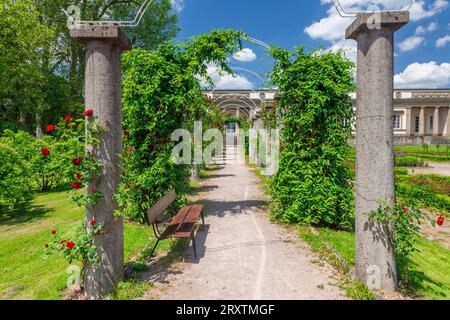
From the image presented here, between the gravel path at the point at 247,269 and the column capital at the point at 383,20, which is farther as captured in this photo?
the gravel path at the point at 247,269

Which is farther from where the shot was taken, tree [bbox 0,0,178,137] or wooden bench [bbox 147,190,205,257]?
tree [bbox 0,0,178,137]

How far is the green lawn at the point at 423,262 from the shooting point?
346 cm

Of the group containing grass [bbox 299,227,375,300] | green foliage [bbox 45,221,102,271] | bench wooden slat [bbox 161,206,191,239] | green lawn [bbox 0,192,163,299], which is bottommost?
green lawn [bbox 0,192,163,299]

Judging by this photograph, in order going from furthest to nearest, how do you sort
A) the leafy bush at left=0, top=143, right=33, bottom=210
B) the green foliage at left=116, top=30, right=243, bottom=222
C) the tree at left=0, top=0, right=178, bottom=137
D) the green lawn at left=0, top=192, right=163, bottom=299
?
the tree at left=0, top=0, right=178, bottom=137
the leafy bush at left=0, top=143, right=33, bottom=210
the green foliage at left=116, top=30, right=243, bottom=222
the green lawn at left=0, top=192, right=163, bottom=299

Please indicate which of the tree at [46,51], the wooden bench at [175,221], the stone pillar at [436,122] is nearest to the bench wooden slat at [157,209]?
the wooden bench at [175,221]

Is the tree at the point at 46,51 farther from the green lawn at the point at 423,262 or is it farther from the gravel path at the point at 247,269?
the green lawn at the point at 423,262

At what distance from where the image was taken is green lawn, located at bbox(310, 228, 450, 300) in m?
3.46

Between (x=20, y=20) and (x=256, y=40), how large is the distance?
15293 millimetres

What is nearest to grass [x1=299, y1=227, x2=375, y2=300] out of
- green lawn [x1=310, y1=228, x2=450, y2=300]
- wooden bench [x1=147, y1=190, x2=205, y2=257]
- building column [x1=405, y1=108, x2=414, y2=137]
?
green lawn [x1=310, y1=228, x2=450, y2=300]

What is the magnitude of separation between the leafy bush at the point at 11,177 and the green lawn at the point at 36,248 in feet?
1.88

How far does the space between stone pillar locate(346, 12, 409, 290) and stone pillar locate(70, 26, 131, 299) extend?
296 centimetres

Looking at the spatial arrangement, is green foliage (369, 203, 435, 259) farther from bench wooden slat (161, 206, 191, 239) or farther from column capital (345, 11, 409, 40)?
bench wooden slat (161, 206, 191, 239)

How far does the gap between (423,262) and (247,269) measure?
9.56 ft

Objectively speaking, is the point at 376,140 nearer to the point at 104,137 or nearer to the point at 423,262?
the point at 423,262
